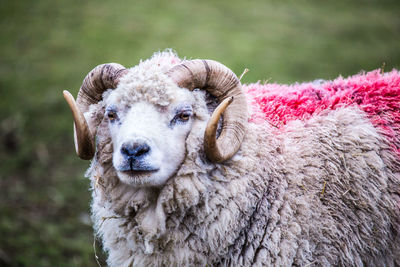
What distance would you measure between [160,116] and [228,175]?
75 centimetres

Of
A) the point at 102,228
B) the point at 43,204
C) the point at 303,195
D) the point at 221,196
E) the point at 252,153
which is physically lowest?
the point at 43,204

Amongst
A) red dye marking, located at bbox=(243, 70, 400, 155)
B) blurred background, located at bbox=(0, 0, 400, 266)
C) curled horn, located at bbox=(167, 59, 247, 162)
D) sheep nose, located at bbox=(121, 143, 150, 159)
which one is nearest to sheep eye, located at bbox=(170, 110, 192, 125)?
curled horn, located at bbox=(167, 59, 247, 162)

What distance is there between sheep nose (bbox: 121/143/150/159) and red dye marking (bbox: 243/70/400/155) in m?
1.09

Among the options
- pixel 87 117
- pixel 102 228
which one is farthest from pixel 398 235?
pixel 87 117

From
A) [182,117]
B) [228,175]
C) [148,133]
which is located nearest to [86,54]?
[182,117]

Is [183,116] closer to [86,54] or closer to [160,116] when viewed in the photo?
[160,116]

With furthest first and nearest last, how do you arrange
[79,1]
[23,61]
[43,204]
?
[79,1] < [23,61] < [43,204]

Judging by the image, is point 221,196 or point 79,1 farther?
point 79,1

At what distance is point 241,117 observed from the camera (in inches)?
114

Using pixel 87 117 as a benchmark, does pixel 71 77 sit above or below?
above

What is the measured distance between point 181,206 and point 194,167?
0.33 metres

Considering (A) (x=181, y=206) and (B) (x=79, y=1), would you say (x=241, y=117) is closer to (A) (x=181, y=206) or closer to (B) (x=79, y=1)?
(A) (x=181, y=206)

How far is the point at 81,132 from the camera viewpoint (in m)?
2.95

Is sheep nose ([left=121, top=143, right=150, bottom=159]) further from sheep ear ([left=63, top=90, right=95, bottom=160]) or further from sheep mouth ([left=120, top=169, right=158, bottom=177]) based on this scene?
sheep ear ([left=63, top=90, right=95, bottom=160])
